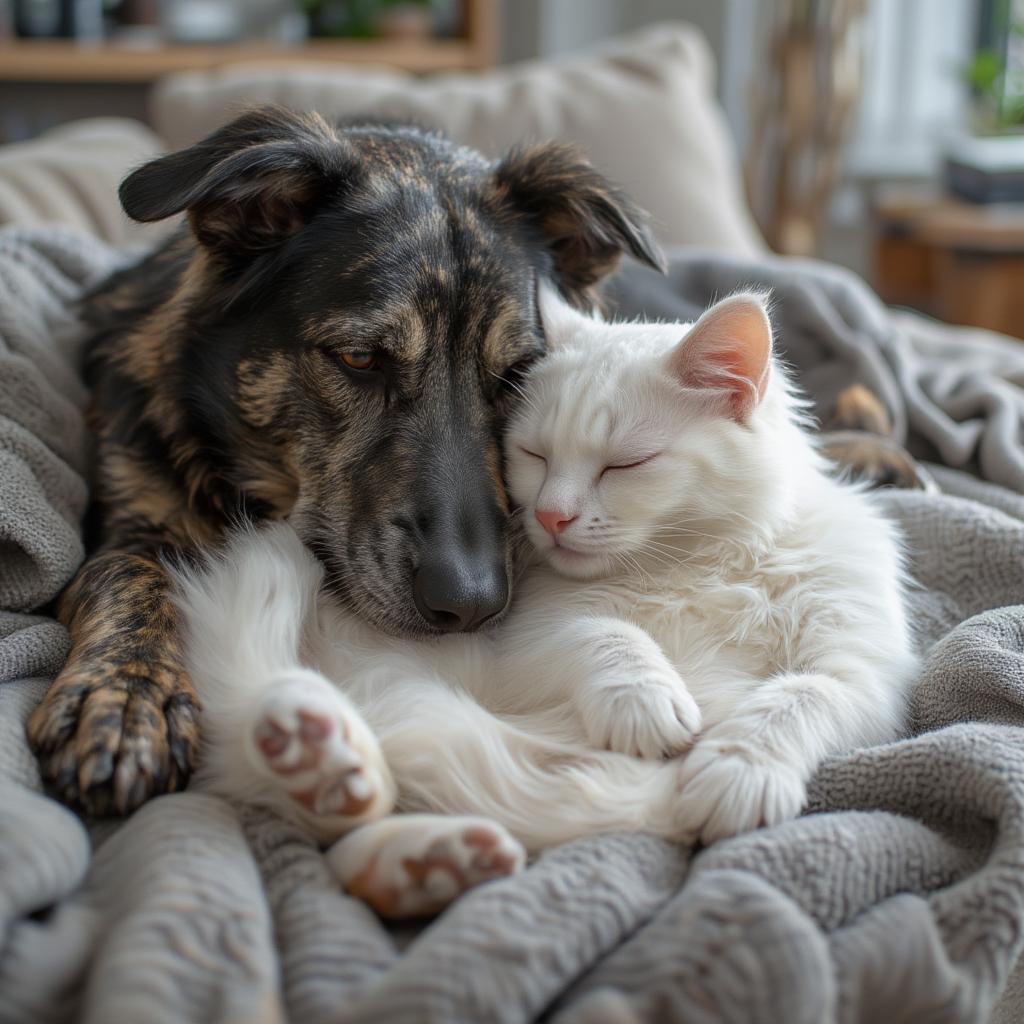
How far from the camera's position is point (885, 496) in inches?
66.7

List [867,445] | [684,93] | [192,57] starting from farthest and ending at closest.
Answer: [192,57] < [684,93] < [867,445]

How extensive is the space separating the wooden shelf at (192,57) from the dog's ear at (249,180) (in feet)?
9.77

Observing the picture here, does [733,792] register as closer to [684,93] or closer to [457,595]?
[457,595]

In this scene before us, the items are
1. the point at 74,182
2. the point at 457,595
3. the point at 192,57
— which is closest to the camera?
the point at 457,595

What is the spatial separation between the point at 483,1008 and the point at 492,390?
0.91 metres

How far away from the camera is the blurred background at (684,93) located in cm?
293

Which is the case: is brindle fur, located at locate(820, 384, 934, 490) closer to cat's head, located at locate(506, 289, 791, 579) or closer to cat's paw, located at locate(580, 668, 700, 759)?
cat's head, located at locate(506, 289, 791, 579)

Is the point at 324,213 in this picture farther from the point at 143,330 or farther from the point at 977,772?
the point at 977,772

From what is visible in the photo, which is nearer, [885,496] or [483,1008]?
[483,1008]

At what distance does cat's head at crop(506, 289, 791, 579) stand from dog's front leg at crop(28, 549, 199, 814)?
0.48 metres

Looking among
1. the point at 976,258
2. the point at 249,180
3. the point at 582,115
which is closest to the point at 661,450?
the point at 249,180

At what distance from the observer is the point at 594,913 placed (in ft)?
3.04

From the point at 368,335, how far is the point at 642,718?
65 cm

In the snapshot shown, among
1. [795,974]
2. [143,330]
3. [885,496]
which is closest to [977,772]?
[795,974]
